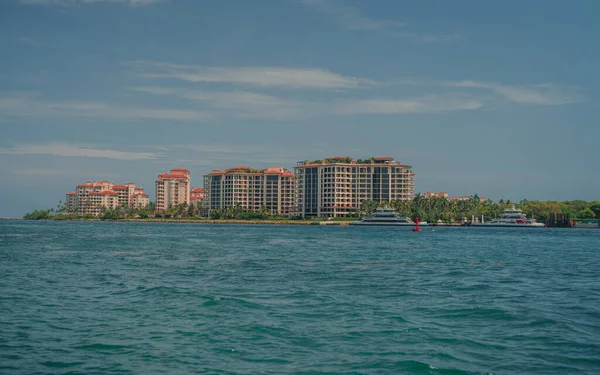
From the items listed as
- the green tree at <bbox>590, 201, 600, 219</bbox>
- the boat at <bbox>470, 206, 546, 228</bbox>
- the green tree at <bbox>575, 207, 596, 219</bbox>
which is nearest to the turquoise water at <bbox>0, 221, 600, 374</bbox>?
the boat at <bbox>470, 206, 546, 228</bbox>

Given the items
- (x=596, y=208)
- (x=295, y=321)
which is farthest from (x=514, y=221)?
(x=295, y=321)

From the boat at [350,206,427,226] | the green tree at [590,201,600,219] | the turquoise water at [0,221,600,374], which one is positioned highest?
the green tree at [590,201,600,219]

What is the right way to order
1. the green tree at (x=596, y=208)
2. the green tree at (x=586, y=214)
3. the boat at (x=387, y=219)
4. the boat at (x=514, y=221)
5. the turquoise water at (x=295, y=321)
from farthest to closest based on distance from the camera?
the green tree at (x=596, y=208)
the green tree at (x=586, y=214)
the boat at (x=387, y=219)
the boat at (x=514, y=221)
the turquoise water at (x=295, y=321)

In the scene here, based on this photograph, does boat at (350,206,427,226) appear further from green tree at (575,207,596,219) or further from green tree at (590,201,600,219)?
green tree at (590,201,600,219)

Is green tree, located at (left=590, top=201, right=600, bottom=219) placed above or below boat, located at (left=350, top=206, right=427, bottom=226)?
above

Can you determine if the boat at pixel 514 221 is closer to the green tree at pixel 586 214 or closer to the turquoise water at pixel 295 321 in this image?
the green tree at pixel 586 214

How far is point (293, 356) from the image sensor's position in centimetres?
1393

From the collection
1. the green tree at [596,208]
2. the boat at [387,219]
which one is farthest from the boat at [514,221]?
the boat at [387,219]

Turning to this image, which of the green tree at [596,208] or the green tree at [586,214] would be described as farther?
the green tree at [596,208]

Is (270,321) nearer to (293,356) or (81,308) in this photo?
(293,356)

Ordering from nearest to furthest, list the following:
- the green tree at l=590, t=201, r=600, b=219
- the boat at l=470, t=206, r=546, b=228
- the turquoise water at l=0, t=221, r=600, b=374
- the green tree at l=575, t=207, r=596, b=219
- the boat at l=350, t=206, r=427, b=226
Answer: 1. the turquoise water at l=0, t=221, r=600, b=374
2. the boat at l=470, t=206, r=546, b=228
3. the boat at l=350, t=206, r=427, b=226
4. the green tree at l=575, t=207, r=596, b=219
5. the green tree at l=590, t=201, r=600, b=219

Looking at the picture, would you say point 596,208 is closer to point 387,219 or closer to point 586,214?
point 586,214

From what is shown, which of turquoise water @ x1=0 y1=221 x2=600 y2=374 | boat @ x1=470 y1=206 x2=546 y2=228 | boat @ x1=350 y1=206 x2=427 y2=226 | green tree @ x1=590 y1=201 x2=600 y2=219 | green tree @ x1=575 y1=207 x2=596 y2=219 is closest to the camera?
turquoise water @ x1=0 y1=221 x2=600 y2=374

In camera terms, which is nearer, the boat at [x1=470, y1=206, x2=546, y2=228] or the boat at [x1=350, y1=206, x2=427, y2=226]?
the boat at [x1=470, y1=206, x2=546, y2=228]
